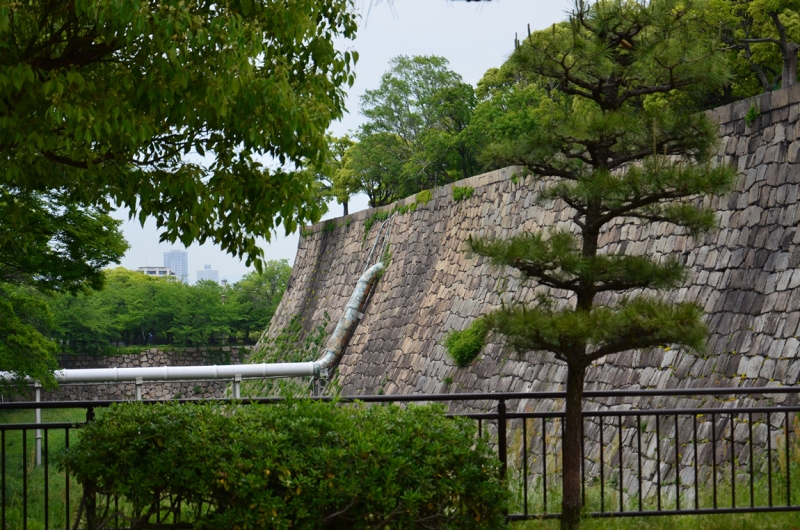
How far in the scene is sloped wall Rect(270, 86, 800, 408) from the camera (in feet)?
29.1

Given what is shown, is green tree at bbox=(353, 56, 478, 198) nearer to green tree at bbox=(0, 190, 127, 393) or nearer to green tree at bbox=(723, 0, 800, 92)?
green tree at bbox=(723, 0, 800, 92)

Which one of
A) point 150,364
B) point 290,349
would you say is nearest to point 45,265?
point 290,349

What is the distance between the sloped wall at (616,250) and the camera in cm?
886

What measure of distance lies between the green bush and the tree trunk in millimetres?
631

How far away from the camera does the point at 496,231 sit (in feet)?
51.4

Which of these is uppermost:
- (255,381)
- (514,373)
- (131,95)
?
(131,95)

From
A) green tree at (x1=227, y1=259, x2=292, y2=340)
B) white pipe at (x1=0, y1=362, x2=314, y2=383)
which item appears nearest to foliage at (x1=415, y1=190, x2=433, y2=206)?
white pipe at (x1=0, y1=362, x2=314, y2=383)

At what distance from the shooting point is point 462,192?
Answer: 17.8 metres

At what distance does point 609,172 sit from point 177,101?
9.60ft

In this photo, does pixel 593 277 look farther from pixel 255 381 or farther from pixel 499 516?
pixel 255 381

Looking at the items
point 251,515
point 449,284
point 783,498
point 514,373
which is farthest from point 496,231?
point 251,515

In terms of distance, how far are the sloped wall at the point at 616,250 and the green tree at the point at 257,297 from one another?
23.1 meters

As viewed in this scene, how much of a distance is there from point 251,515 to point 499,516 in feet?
4.42

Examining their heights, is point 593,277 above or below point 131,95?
below
